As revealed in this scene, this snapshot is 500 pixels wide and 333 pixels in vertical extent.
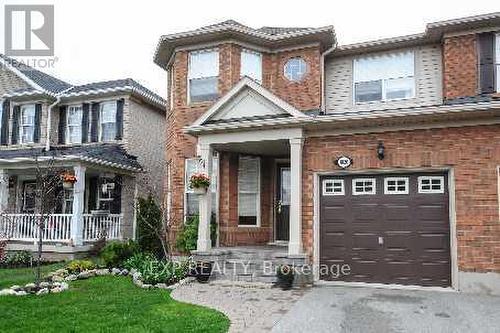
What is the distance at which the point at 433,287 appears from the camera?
28.3ft

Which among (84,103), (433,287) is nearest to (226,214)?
(433,287)

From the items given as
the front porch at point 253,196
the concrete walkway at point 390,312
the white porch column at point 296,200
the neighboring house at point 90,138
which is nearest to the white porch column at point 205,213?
the front porch at point 253,196

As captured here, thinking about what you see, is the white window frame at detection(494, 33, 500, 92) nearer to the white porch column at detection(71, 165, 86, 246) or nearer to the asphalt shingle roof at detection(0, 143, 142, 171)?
the asphalt shingle roof at detection(0, 143, 142, 171)

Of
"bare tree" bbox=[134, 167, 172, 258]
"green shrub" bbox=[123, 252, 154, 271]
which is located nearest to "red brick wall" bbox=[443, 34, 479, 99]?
"bare tree" bbox=[134, 167, 172, 258]

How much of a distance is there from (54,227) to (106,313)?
831cm

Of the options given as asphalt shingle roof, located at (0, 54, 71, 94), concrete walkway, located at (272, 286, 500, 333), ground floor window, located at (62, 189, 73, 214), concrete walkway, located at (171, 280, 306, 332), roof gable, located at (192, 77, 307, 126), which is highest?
asphalt shingle roof, located at (0, 54, 71, 94)

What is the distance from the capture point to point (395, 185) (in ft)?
30.1

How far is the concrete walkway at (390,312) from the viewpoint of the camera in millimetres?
6020

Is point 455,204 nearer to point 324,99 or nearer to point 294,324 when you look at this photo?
point 294,324

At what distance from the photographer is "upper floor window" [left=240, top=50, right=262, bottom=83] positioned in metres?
12.9

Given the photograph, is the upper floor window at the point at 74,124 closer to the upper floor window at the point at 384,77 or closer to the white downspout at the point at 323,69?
the white downspout at the point at 323,69

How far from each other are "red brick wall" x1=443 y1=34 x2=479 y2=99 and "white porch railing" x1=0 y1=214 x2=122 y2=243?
38.9ft

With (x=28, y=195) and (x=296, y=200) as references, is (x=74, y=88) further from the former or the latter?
(x=296, y=200)

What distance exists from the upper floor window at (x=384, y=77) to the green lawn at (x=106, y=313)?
8.36m
